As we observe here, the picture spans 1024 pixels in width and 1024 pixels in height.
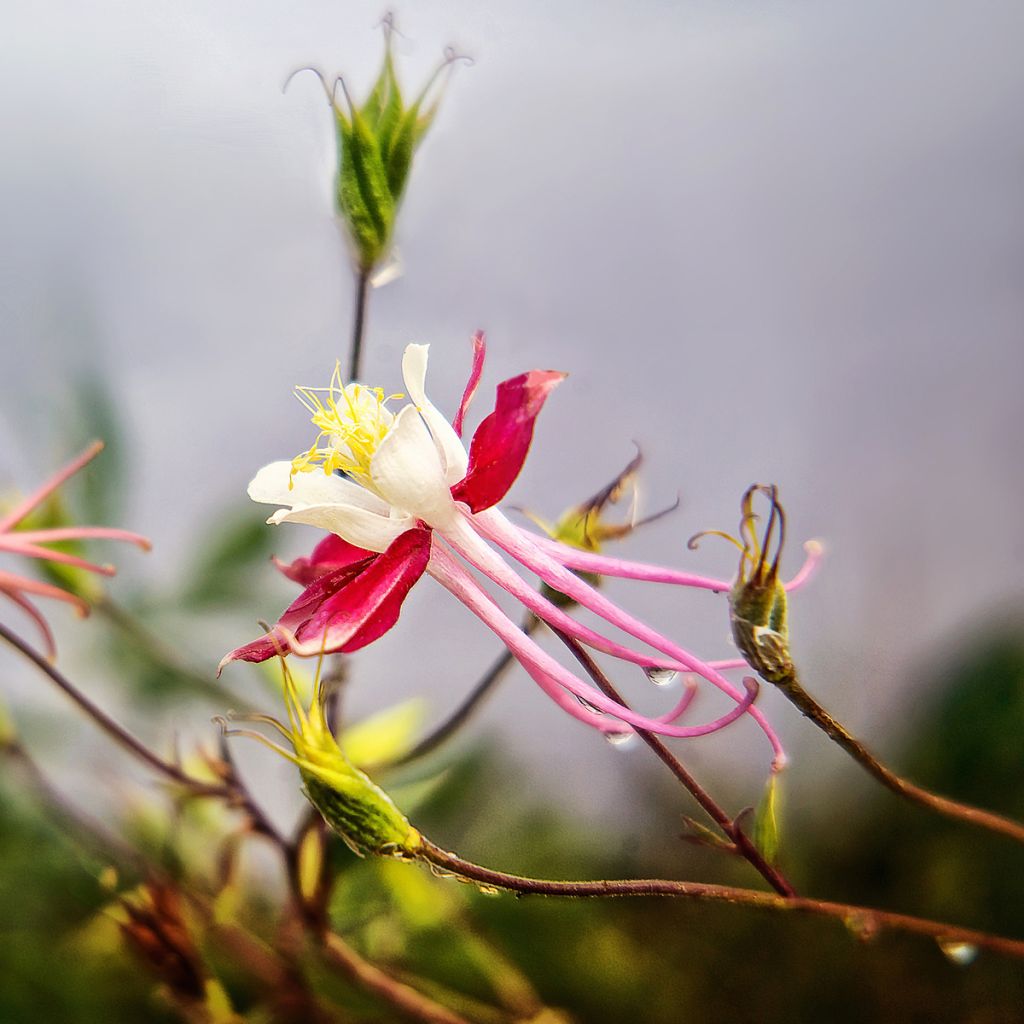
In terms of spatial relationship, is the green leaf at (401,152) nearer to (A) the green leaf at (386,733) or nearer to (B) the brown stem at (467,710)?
(B) the brown stem at (467,710)

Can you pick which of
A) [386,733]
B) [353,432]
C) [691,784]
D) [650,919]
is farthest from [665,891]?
[650,919]

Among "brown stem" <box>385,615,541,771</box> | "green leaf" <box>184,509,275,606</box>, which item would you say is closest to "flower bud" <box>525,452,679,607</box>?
"brown stem" <box>385,615,541,771</box>

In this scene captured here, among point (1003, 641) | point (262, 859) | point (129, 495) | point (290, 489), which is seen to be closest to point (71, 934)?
point (262, 859)

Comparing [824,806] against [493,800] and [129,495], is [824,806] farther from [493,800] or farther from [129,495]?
[129,495]

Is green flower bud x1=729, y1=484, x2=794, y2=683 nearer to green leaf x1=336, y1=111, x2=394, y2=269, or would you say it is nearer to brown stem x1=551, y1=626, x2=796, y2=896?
brown stem x1=551, y1=626, x2=796, y2=896

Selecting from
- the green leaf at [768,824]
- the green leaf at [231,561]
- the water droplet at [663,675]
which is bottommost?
the green leaf at [231,561]

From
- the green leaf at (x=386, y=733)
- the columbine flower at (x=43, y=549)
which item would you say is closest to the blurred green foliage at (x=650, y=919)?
the green leaf at (x=386, y=733)
